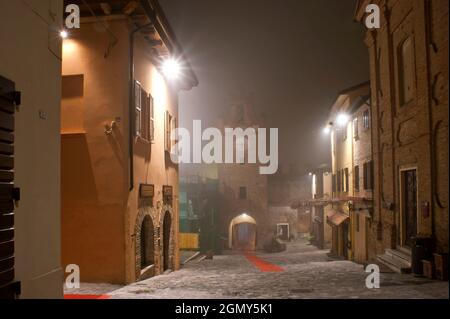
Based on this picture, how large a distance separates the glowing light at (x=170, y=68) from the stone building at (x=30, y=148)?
759 centimetres

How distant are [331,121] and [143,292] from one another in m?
23.4

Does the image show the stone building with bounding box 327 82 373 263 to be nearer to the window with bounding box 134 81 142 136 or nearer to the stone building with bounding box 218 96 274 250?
the window with bounding box 134 81 142 136

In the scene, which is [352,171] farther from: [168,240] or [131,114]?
[131,114]

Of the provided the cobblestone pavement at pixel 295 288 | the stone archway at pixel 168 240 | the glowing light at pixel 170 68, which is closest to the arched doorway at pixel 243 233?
the stone archway at pixel 168 240

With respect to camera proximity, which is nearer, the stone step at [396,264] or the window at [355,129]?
the stone step at [396,264]

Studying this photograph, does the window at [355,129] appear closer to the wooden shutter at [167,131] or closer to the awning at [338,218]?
the awning at [338,218]

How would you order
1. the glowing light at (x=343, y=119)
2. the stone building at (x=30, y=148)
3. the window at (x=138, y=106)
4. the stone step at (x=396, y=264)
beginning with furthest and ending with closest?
the glowing light at (x=343, y=119) < the window at (x=138, y=106) < the stone step at (x=396, y=264) < the stone building at (x=30, y=148)

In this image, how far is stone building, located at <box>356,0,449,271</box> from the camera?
961 cm

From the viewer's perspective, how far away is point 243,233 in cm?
4206

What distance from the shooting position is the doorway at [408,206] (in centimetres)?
1181

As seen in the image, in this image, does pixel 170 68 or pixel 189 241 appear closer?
pixel 170 68

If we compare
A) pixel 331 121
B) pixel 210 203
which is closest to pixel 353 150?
pixel 331 121

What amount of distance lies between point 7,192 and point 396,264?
9.87 metres

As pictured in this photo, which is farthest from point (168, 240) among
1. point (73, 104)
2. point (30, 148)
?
point (30, 148)
